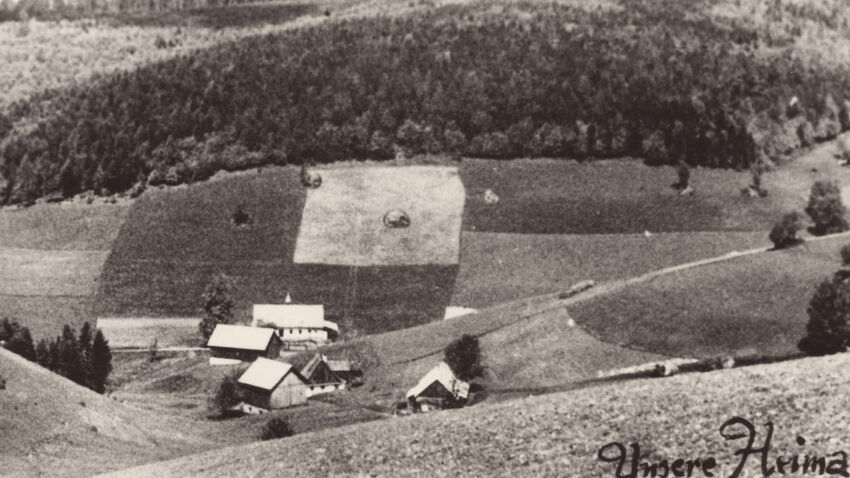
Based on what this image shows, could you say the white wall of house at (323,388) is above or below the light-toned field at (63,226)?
below

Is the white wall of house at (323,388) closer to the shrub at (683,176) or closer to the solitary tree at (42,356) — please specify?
the solitary tree at (42,356)

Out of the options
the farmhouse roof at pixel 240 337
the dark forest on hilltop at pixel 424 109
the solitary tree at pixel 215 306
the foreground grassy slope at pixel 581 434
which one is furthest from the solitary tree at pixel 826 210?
the foreground grassy slope at pixel 581 434

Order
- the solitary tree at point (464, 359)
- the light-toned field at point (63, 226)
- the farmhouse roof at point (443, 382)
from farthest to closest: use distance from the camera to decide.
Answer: the light-toned field at point (63, 226) → the solitary tree at point (464, 359) → the farmhouse roof at point (443, 382)

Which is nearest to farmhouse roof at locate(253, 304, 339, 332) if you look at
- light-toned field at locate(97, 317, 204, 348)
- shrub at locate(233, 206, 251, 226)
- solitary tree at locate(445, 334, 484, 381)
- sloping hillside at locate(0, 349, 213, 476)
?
light-toned field at locate(97, 317, 204, 348)

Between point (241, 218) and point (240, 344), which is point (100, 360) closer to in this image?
point (240, 344)

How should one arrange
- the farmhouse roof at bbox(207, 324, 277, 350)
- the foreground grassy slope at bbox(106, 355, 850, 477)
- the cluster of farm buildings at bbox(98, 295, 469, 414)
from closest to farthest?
the foreground grassy slope at bbox(106, 355, 850, 477), the cluster of farm buildings at bbox(98, 295, 469, 414), the farmhouse roof at bbox(207, 324, 277, 350)

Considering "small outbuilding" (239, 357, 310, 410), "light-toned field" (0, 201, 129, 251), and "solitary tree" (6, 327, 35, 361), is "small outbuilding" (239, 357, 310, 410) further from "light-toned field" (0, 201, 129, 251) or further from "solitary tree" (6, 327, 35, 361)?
"light-toned field" (0, 201, 129, 251)
